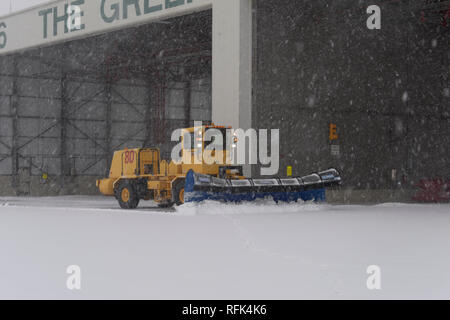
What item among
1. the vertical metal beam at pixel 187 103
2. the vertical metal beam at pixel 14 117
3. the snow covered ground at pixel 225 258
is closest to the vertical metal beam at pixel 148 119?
the vertical metal beam at pixel 187 103

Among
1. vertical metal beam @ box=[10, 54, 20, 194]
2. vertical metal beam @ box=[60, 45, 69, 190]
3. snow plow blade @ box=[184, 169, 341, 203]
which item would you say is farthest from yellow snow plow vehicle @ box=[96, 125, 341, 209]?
vertical metal beam @ box=[60, 45, 69, 190]

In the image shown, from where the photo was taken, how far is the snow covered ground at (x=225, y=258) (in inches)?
243

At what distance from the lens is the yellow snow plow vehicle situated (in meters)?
17.3

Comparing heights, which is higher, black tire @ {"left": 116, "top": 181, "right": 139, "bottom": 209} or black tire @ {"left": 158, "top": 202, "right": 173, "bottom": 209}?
black tire @ {"left": 116, "top": 181, "right": 139, "bottom": 209}

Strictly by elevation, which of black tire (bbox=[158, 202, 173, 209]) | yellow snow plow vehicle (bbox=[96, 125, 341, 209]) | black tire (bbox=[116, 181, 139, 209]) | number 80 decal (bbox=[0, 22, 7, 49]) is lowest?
black tire (bbox=[158, 202, 173, 209])

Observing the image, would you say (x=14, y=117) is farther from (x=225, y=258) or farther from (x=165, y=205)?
(x=225, y=258)

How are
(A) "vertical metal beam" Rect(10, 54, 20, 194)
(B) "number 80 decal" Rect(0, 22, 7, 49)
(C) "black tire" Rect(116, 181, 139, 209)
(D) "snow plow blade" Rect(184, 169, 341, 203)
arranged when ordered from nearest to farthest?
(D) "snow plow blade" Rect(184, 169, 341, 203), (C) "black tire" Rect(116, 181, 139, 209), (B) "number 80 decal" Rect(0, 22, 7, 49), (A) "vertical metal beam" Rect(10, 54, 20, 194)

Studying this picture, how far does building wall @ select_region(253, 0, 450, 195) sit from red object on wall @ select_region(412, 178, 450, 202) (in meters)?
0.53

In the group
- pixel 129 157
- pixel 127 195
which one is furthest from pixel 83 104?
pixel 127 195

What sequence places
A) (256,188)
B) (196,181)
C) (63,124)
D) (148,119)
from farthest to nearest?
(148,119) → (63,124) → (256,188) → (196,181)

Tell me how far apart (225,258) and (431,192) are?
19.2 m

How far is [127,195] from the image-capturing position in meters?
20.6

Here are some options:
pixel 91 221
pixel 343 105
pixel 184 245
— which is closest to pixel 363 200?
pixel 343 105

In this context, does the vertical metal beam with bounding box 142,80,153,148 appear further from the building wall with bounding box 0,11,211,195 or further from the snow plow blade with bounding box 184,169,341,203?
the snow plow blade with bounding box 184,169,341,203
